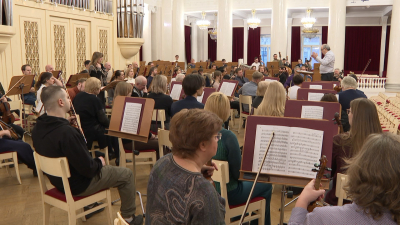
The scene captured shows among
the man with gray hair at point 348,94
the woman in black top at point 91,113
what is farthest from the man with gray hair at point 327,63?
the woman in black top at point 91,113

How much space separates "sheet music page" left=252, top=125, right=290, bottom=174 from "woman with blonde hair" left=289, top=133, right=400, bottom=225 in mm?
1027

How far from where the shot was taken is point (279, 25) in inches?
614

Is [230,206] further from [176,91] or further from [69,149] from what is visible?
[176,91]

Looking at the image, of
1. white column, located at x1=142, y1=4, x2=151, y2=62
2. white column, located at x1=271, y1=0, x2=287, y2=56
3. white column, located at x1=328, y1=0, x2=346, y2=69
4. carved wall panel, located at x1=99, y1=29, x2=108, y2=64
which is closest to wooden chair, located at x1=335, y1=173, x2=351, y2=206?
carved wall panel, located at x1=99, y1=29, x2=108, y2=64

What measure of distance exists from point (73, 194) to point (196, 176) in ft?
5.55

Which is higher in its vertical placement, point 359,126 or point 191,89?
point 191,89

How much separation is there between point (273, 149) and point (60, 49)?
Result: 8.36m

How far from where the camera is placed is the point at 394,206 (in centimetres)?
124

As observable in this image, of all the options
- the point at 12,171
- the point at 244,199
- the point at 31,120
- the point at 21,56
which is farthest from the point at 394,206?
the point at 21,56

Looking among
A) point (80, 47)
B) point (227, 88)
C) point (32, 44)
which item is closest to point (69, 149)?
→ point (227, 88)

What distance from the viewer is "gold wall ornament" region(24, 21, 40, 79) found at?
836 centimetres

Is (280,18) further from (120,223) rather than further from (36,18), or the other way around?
(120,223)

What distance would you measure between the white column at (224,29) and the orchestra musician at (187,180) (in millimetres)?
14665

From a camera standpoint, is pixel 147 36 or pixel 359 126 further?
pixel 147 36
